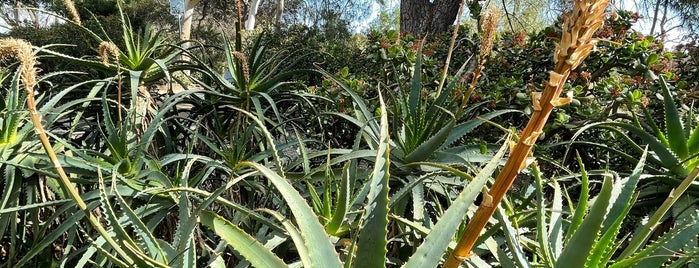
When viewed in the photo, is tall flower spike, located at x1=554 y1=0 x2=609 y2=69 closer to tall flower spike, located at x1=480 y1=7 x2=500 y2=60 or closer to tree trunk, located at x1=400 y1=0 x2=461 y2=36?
tall flower spike, located at x1=480 y1=7 x2=500 y2=60

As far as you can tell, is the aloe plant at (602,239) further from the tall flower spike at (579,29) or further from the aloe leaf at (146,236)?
the aloe leaf at (146,236)

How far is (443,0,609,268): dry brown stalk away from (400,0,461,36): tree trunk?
12.9ft

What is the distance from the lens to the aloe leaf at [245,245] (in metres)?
0.76

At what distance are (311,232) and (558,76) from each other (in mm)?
409

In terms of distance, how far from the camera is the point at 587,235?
0.72 m

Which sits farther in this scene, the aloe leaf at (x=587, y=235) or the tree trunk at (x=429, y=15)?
the tree trunk at (x=429, y=15)

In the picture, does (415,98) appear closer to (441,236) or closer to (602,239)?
(602,239)

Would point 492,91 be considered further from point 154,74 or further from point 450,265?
point 450,265

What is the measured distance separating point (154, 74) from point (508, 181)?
2.09 metres

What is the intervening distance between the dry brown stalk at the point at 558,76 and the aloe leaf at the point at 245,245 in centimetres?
34

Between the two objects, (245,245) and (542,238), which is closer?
(245,245)

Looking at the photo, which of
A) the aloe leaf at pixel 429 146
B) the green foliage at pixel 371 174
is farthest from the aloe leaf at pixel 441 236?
the aloe leaf at pixel 429 146

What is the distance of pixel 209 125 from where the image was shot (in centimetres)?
238

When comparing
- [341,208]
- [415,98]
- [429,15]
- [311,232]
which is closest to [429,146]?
[415,98]
